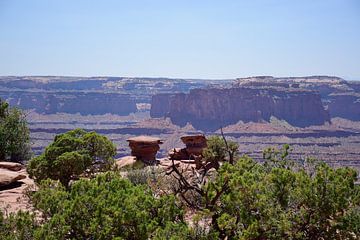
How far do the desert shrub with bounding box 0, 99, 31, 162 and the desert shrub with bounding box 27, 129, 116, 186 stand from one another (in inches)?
392

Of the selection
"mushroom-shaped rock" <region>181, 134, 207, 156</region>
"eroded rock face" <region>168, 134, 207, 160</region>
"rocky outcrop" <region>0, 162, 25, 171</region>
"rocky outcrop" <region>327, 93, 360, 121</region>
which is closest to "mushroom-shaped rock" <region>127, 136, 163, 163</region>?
"eroded rock face" <region>168, 134, 207, 160</region>

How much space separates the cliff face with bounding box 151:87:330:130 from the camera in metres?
116

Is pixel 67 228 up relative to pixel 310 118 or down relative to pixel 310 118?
up

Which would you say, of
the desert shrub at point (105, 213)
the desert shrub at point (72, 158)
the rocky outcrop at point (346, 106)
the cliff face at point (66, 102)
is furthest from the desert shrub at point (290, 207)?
the cliff face at point (66, 102)

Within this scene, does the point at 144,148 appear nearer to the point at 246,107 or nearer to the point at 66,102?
the point at 246,107

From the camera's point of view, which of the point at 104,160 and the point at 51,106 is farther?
the point at 51,106

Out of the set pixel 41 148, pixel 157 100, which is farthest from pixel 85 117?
pixel 41 148

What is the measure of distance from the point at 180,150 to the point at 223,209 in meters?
22.8

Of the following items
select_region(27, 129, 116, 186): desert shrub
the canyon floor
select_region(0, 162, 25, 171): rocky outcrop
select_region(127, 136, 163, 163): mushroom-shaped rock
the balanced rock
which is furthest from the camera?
the canyon floor

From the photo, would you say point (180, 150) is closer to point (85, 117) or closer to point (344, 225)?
point (344, 225)

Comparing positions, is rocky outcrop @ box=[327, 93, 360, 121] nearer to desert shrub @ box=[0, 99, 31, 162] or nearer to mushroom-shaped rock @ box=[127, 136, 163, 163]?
mushroom-shaped rock @ box=[127, 136, 163, 163]

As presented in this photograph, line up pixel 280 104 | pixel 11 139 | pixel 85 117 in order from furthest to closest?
pixel 85 117 → pixel 280 104 → pixel 11 139

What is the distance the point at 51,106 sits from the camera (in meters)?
141

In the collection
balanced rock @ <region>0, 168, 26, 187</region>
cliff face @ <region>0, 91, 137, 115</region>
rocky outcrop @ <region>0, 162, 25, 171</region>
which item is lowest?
cliff face @ <region>0, 91, 137, 115</region>
